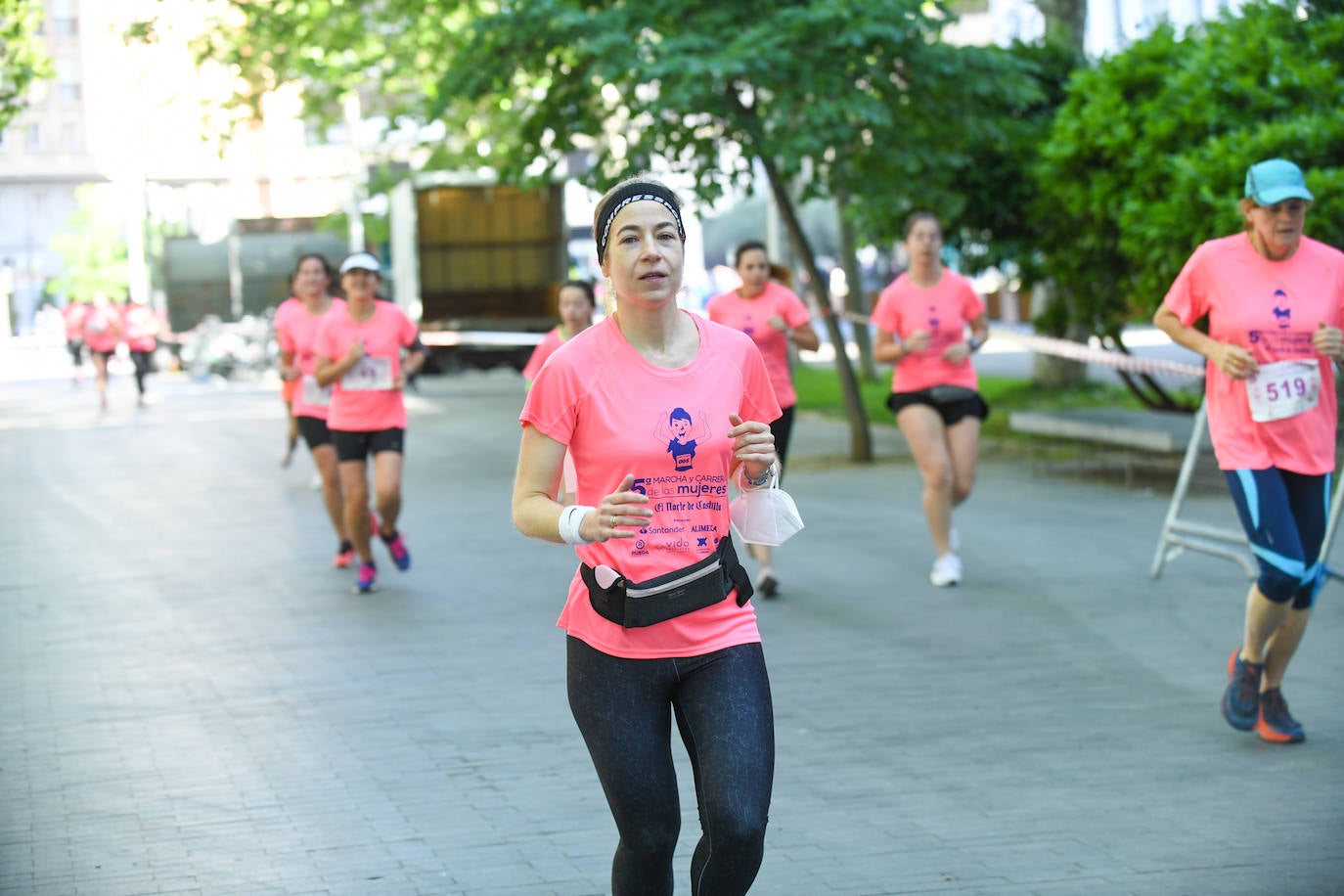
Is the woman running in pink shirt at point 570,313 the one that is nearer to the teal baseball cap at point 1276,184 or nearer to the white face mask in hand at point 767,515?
the teal baseball cap at point 1276,184

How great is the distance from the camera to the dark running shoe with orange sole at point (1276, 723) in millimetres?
6363

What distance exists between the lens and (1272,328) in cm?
631

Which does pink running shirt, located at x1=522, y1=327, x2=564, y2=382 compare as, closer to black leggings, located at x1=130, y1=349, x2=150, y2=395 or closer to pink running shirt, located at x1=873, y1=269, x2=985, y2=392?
pink running shirt, located at x1=873, y1=269, x2=985, y2=392

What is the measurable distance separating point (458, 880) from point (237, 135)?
649 inches

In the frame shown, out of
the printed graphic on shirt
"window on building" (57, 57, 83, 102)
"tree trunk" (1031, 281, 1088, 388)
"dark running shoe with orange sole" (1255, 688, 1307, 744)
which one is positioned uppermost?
"window on building" (57, 57, 83, 102)

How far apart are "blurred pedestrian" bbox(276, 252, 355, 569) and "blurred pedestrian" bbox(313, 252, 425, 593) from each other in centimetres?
57

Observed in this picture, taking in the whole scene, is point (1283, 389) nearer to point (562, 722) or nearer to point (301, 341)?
point (562, 722)

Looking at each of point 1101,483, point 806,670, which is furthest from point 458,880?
point 1101,483

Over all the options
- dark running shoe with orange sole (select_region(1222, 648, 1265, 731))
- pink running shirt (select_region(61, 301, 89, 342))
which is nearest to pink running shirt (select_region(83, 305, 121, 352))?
pink running shirt (select_region(61, 301, 89, 342))

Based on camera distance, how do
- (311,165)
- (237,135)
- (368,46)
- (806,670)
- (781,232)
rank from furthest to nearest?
(311,165), (781,232), (368,46), (237,135), (806,670)

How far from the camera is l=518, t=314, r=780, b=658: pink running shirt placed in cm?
384

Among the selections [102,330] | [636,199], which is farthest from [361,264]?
[102,330]

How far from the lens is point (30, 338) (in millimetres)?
96250

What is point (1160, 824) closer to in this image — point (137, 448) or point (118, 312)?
point (137, 448)
